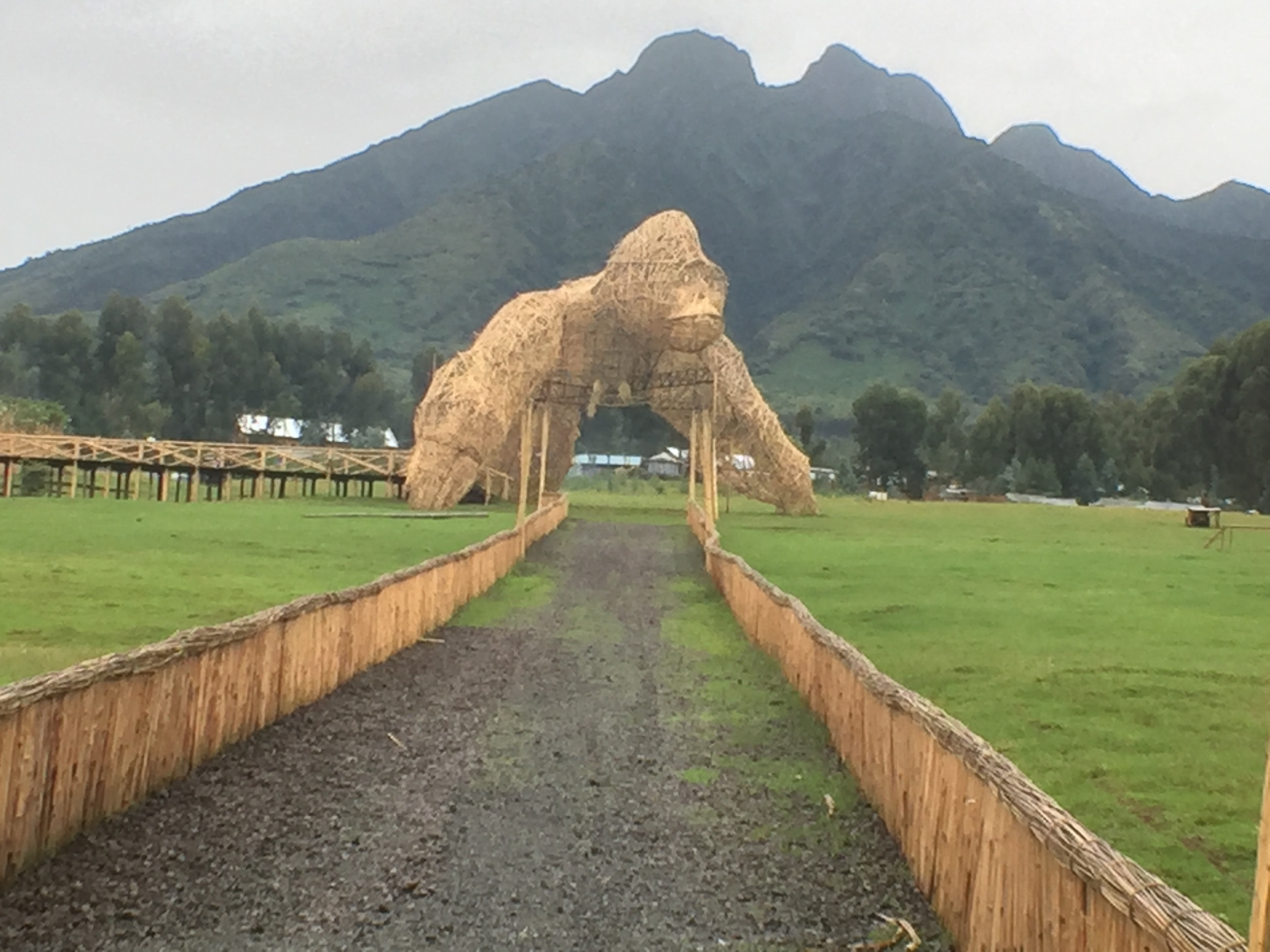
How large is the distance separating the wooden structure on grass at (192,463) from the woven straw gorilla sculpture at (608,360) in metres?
4.65

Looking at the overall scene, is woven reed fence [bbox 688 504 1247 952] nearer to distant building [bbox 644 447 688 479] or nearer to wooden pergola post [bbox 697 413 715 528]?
wooden pergola post [bbox 697 413 715 528]

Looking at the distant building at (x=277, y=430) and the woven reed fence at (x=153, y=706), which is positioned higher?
the distant building at (x=277, y=430)

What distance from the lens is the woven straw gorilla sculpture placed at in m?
31.3

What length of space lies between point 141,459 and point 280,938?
117 feet

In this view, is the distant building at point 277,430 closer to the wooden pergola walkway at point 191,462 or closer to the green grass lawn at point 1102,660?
the wooden pergola walkway at point 191,462

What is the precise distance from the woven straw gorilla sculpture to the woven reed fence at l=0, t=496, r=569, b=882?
18725mm

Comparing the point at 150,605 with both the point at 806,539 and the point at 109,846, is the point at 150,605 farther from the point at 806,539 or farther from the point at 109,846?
the point at 806,539

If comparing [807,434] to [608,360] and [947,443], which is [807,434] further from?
[608,360]

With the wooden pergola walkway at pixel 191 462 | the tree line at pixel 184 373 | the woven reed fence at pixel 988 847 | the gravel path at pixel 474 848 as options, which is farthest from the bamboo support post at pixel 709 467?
the tree line at pixel 184 373

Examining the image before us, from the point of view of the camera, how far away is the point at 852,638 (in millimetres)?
13164

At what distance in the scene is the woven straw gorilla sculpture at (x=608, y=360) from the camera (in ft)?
103

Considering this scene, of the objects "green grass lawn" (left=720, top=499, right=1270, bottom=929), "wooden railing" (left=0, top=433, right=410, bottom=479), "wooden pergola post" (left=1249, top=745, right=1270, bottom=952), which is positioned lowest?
"green grass lawn" (left=720, top=499, right=1270, bottom=929)

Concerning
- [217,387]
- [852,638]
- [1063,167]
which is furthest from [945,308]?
[852,638]

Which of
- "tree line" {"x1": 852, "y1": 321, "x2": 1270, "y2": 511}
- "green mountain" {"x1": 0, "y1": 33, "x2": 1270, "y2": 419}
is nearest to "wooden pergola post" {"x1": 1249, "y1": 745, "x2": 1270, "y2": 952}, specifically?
"tree line" {"x1": 852, "y1": 321, "x2": 1270, "y2": 511}
